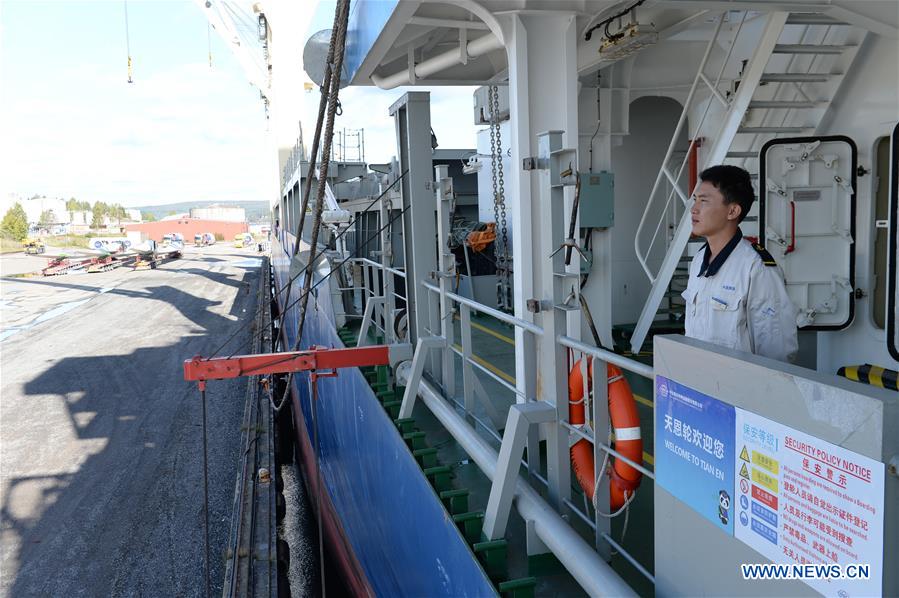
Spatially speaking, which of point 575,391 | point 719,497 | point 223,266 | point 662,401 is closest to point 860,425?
point 719,497

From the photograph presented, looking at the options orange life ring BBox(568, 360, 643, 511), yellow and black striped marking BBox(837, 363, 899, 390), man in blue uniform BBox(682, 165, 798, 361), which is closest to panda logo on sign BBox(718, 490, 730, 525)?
man in blue uniform BBox(682, 165, 798, 361)

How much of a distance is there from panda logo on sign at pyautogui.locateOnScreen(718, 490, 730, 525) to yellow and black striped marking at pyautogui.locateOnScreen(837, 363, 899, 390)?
292 cm

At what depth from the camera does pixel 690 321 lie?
2.58 meters

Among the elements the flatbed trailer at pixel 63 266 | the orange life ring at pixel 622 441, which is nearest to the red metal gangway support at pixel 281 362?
the orange life ring at pixel 622 441

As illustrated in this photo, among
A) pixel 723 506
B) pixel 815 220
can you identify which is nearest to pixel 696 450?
pixel 723 506

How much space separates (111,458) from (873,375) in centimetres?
1001

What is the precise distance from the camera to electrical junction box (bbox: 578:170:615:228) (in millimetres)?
6379

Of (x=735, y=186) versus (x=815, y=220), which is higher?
(x=735, y=186)

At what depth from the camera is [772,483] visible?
5.36ft

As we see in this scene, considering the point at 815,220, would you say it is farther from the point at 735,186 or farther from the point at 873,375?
the point at 735,186

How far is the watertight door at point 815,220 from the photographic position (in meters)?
4.70

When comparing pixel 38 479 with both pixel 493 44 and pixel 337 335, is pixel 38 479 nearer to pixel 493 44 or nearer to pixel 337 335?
pixel 337 335

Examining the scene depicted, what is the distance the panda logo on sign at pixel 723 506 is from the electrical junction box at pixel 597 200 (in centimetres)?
471

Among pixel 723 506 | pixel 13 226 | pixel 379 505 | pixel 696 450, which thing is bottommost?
pixel 379 505
